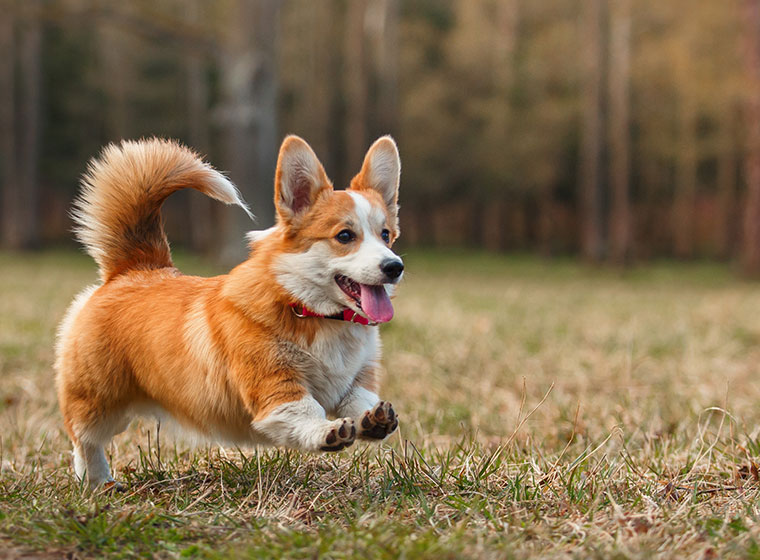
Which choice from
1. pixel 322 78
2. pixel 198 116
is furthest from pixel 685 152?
pixel 198 116

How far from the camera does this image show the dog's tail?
3117 millimetres

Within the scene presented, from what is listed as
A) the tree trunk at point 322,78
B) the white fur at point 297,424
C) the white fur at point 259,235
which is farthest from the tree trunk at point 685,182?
the white fur at point 297,424

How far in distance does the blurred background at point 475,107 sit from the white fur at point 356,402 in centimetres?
1743

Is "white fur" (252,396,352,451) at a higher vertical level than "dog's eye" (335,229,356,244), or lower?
lower

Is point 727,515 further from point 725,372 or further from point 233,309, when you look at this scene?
point 725,372

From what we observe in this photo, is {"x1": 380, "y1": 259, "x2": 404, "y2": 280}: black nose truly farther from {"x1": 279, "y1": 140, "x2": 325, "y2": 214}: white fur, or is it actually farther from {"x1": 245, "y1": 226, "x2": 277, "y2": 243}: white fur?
{"x1": 245, "y1": 226, "x2": 277, "y2": 243}: white fur

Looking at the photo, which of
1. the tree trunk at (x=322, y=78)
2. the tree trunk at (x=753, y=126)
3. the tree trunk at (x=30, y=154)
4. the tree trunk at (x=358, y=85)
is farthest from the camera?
the tree trunk at (x=322, y=78)

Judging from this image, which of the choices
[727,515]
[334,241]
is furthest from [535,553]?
[334,241]

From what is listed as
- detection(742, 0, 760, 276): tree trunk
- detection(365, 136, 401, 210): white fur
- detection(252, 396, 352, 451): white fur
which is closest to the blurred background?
detection(742, 0, 760, 276): tree trunk

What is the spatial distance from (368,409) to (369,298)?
338mm

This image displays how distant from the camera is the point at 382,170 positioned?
2.88 meters

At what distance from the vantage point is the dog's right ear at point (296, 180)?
2.62m

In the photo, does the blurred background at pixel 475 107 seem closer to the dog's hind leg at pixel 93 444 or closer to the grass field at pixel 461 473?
the grass field at pixel 461 473

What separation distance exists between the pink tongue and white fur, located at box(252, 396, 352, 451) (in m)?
0.31
